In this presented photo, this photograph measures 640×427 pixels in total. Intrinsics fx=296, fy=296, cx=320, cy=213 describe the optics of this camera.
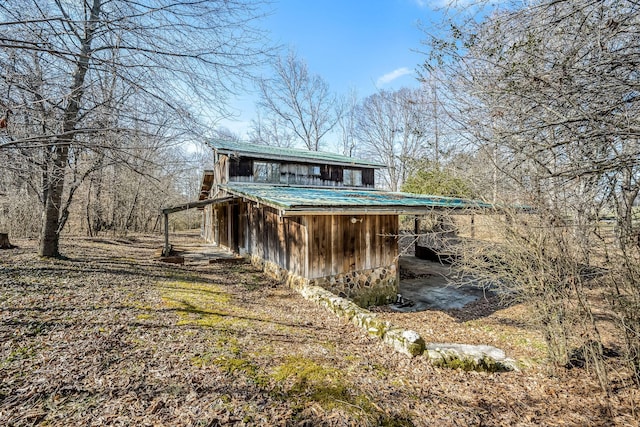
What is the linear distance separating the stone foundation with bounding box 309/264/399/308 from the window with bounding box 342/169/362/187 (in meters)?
7.18

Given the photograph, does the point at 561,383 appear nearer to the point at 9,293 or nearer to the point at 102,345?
the point at 102,345

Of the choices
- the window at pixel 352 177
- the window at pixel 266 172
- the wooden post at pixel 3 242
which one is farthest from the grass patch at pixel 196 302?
the window at pixel 352 177

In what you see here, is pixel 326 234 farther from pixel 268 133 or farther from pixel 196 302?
pixel 268 133

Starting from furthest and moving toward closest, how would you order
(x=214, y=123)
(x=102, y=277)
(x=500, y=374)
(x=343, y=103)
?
1. (x=343, y=103)
2. (x=102, y=277)
3. (x=500, y=374)
4. (x=214, y=123)

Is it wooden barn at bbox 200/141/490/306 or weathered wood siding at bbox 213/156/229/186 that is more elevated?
weathered wood siding at bbox 213/156/229/186

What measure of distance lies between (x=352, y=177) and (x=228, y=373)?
13.3 m

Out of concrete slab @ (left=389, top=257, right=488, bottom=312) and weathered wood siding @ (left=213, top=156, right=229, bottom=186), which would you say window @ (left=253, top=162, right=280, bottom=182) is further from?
concrete slab @ (left=389, top=257, right=488, bottom=312)

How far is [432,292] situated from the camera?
9.70 meters

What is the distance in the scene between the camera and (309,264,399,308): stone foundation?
26.7ft

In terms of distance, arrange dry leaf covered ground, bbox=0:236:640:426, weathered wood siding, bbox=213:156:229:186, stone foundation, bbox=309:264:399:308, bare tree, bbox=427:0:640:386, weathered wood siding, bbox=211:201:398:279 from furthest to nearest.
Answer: weathered wood siding, bbox=213:156:229:186 → stone foundation, bbox=309:264:399:308 → weathered wood siding, bbox=211:201:398:279 → bare tree, bbox=427:0:640:386 → dry leaf covered ground, bbox=0:236:640:426

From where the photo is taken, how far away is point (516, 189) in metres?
4.21

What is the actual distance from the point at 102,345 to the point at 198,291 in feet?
10.5

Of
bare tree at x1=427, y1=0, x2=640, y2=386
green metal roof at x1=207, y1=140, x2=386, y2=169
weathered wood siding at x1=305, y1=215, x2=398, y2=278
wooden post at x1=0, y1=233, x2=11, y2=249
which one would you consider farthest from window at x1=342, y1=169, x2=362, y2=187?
wooden post at x1=0, y1=233, x2=11, y2=249

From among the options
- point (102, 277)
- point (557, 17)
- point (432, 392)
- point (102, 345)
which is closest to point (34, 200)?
point (102, 277)
